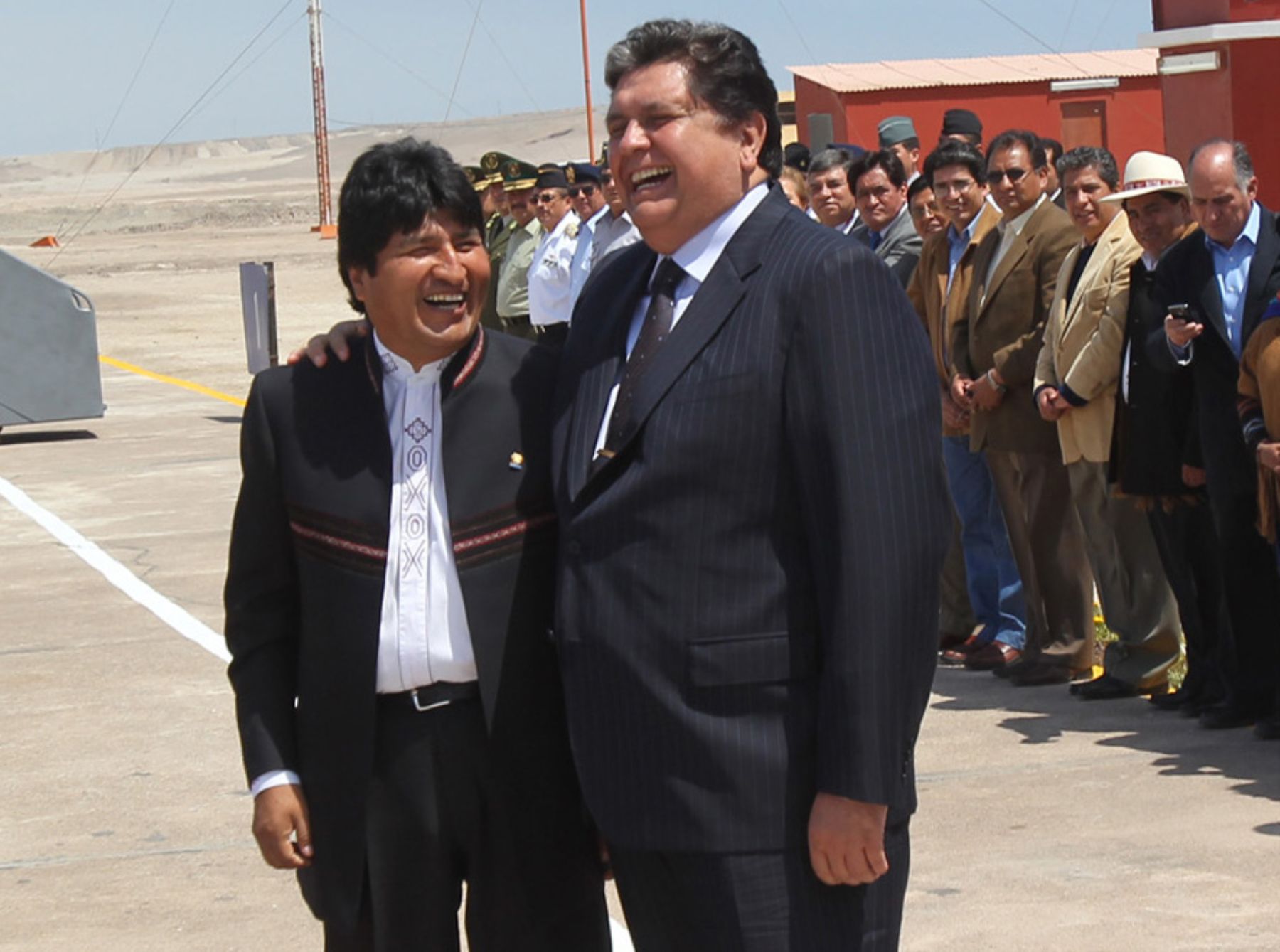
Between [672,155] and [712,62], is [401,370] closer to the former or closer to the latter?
[672,155]

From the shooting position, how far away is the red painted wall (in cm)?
3547

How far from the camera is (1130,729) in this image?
7.16m

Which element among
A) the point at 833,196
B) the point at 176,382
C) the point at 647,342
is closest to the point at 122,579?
the point at 833,196

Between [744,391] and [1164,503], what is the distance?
15.5 feet

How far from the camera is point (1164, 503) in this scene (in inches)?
289

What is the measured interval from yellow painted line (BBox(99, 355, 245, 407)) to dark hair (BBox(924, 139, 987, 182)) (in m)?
12.1

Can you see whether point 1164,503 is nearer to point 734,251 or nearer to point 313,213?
point 734,251

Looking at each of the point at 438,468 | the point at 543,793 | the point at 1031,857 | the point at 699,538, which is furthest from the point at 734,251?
the point at 1031,857

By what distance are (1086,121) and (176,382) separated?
21.0 metres

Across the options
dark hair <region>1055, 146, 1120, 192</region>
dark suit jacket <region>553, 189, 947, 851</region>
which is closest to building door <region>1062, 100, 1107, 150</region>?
dark hair <region>1055, 146, 1120, 192</region>

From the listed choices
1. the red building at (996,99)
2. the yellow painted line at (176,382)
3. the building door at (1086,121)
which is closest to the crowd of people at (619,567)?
the yellow painted line at (176,382)

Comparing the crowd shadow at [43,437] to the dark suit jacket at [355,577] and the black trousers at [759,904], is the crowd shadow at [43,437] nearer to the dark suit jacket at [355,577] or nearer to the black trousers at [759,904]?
the dark suit jacket at [355,577]

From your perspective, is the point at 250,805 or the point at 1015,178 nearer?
the point at 250,805

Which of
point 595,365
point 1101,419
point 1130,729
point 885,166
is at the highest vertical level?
point 885,166
